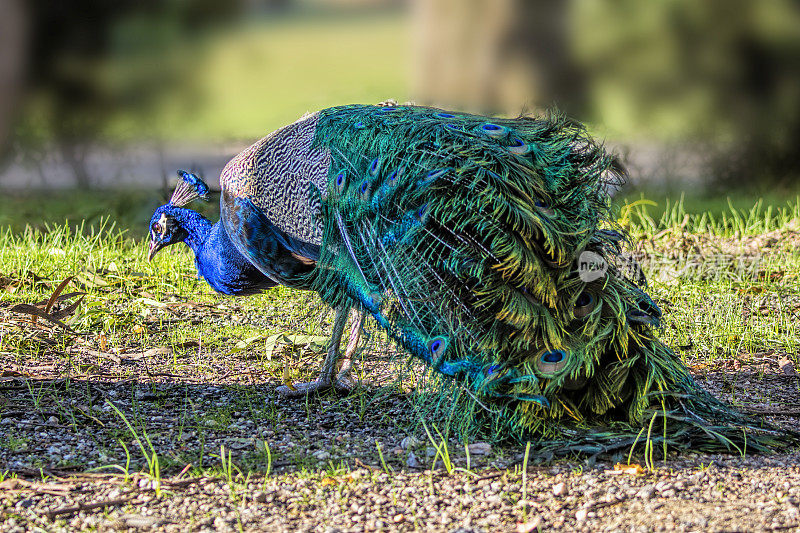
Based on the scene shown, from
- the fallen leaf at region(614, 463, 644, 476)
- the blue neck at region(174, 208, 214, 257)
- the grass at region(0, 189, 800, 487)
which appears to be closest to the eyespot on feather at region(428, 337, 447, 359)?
the grass at region(0, 189, 800, 487)

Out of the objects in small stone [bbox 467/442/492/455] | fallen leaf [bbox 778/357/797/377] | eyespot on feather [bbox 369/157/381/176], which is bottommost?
small stone [bbox 467/442/492/455]

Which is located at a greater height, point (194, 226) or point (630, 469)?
point (194, 226)

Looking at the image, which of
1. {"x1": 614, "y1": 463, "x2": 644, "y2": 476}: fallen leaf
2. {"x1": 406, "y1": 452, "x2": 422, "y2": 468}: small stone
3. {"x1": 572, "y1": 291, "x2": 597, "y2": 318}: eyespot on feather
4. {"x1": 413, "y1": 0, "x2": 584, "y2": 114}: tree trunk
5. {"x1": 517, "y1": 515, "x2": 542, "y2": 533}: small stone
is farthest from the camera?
{"x1": 413, "y1": 0, "x2": 584, "y2": 114}: tree trunk

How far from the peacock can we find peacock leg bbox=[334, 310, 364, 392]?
0.65 metres

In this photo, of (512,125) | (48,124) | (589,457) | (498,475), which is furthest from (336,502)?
(48,124)

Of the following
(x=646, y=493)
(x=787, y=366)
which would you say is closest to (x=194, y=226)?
(x=646, y=493)

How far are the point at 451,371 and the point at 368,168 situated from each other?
2.80 ft

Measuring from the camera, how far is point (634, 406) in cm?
336

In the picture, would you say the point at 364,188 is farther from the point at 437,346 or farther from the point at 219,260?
the point at 219,260

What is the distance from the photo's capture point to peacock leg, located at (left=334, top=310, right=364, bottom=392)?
13.7 feet

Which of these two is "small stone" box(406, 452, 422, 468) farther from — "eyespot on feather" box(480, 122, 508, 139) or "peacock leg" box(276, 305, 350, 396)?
"eyespot on feather" box(480, 122, 508, 139)

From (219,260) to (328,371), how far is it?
730mm

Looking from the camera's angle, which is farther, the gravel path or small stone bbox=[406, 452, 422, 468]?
small stone bbox=[406, 452, 422, 468]

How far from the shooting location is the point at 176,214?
445cm
